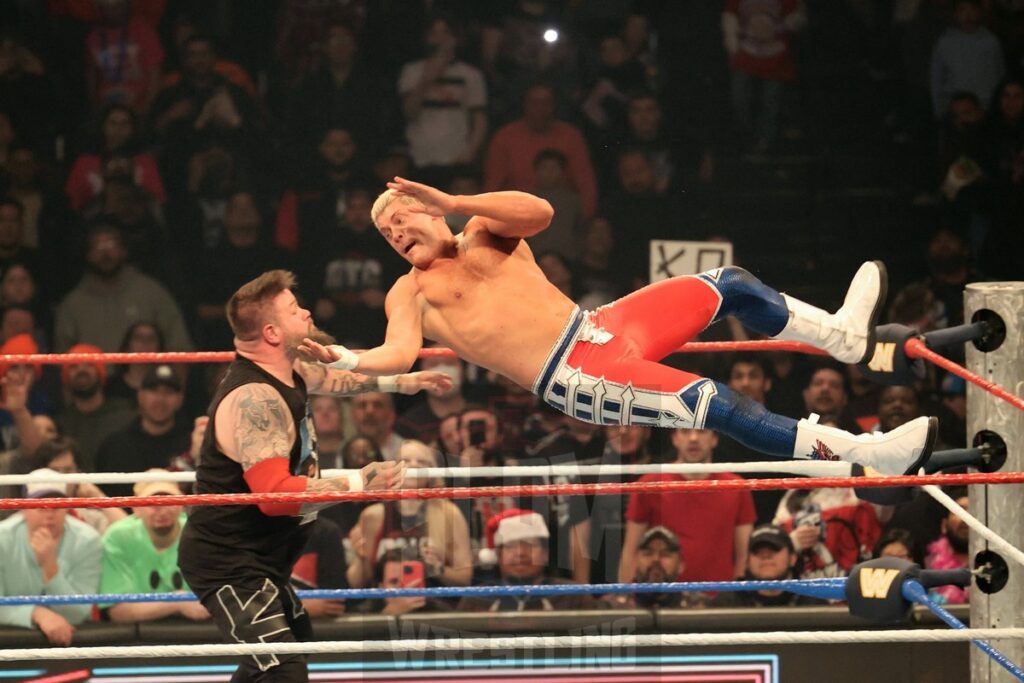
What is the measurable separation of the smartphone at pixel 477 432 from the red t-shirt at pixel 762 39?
230 centimetres

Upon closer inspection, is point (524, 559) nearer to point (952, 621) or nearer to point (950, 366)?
Answer: point (952, 621)

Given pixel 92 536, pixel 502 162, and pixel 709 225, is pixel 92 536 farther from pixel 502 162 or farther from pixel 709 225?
pixel 709 225

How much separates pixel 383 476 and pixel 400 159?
11.2 feet

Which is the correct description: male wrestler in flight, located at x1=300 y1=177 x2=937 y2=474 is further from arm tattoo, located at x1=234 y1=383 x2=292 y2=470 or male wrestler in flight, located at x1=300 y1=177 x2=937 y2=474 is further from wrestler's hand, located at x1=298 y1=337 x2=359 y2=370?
A: arm tattoo, located at x1=234 y1=383 x2=292 y2=470

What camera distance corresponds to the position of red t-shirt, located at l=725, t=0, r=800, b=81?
6.55 meters

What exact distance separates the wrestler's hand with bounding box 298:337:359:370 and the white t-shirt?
11.0ft

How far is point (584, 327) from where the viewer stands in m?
3.25

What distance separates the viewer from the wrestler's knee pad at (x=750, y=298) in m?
3.29

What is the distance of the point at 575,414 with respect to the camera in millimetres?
3262

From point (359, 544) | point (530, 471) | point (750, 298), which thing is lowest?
point (359, 544)

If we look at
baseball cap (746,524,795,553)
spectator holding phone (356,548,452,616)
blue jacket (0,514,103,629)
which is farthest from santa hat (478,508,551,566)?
blue jacket (0,514,103,629)

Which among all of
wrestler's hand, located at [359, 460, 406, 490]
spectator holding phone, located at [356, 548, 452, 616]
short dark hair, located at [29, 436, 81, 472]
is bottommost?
spectator holding phone, located at [356, 548, 452, 616]

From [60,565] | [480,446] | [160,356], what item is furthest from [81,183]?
[160,356]

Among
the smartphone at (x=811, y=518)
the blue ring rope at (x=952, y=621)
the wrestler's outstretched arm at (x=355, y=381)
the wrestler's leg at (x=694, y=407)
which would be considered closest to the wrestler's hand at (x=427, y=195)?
the wrestler's leg at (x=694, y=407)
